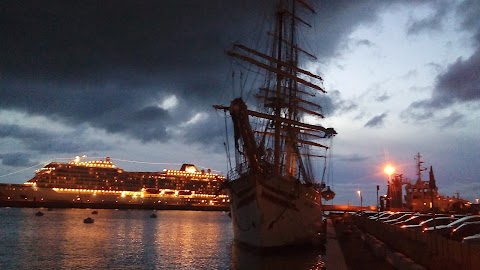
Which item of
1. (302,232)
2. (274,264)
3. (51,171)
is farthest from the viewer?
(51,171)

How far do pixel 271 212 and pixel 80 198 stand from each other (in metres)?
132

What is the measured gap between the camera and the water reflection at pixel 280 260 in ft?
90.9

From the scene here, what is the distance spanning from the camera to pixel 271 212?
30.0 meters

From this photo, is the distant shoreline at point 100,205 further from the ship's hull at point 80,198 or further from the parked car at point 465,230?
the parked car at point 465,230

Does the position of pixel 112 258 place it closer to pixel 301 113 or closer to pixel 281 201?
pixel 281 201

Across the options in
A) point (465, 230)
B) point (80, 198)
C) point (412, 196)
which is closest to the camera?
point (465, 230)

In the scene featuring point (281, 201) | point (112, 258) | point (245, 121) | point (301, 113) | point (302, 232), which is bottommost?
point (112, 258)

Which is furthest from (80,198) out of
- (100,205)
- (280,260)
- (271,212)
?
(280,260)

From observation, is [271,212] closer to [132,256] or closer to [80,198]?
[132,256]

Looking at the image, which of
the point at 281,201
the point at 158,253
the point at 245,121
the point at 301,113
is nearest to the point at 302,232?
the point at 281,201

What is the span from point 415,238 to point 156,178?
153817 millimetres

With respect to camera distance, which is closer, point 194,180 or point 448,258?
point 448,258

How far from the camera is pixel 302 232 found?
3400 centimetres

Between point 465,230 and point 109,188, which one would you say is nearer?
point 465,230
